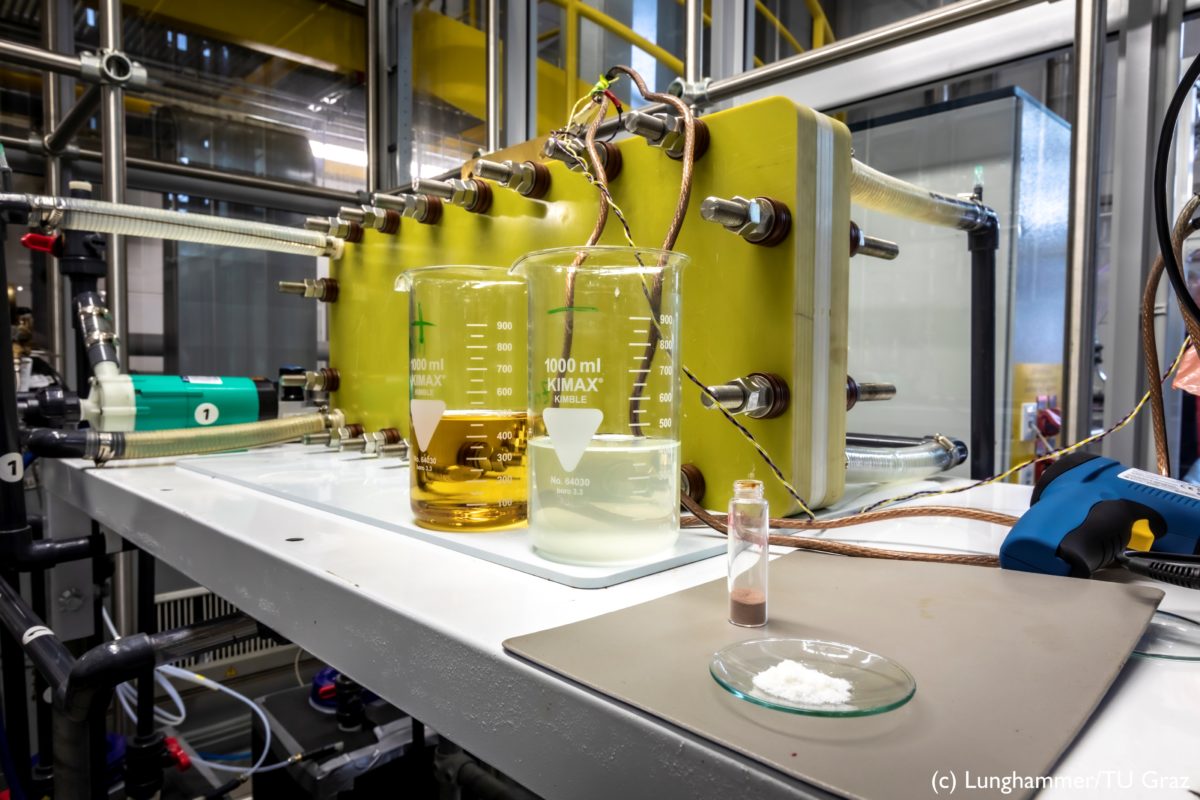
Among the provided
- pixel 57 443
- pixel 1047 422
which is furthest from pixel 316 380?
pixel 1047 422

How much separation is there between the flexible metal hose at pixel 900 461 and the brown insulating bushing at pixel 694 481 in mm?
208

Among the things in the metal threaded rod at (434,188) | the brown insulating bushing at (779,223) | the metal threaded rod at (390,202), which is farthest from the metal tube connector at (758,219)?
the metal threaded rod at (390,202)

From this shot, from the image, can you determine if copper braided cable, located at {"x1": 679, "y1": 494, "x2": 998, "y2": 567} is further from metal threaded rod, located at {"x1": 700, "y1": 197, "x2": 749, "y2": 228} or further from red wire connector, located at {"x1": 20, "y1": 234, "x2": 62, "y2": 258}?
red wire connector, located at {"x1": 20, "y1": 234, "x2": 62, "y2": 258}

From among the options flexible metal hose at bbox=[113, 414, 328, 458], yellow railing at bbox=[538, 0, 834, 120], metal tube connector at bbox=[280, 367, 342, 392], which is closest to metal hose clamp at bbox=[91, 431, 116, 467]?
flexible metal hose at bbox=[113, 414, 328, 458]

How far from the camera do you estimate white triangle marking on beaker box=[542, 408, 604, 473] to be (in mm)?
465

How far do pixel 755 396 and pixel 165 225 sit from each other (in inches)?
38.4

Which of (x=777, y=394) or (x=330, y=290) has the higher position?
(x=330, y=290)

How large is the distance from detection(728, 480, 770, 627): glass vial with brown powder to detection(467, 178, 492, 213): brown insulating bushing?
0.64 meters

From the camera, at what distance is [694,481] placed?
25.7 inches

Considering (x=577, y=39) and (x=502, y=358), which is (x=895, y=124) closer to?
(x=577, y=39)

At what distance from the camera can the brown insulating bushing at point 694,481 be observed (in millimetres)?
650

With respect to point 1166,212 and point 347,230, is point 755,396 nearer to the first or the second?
point 1166,212

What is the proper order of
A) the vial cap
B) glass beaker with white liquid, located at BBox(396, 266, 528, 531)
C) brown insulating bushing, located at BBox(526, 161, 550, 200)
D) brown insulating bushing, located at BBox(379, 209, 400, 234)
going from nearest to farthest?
the vial cap, glass beaker with white liquid, located at BBox(396, 266, 528, 531), brown insulating bushing, located at BBox(526, 161, 550, 200), brown insulating bushing, located at BBox(379, 209, 400, 234)

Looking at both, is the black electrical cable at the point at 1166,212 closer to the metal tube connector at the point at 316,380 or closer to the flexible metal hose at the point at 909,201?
the flexible metal hose at the point at 909,201
